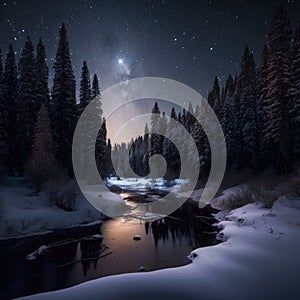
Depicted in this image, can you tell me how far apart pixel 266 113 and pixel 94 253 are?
25846mm

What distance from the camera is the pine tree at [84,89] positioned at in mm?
36812

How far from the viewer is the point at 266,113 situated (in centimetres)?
2867

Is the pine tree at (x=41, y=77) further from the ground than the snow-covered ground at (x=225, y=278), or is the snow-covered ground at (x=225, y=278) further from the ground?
the pine tree at (x=41, y=77)

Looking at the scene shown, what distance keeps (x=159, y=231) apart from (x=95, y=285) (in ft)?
29.6

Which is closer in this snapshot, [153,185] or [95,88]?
[95,88]

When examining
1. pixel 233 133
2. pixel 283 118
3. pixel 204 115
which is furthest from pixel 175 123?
pixel 283 118

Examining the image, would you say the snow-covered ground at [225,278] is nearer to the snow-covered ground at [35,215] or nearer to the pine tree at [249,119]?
the snow-covered ground at [35,215]

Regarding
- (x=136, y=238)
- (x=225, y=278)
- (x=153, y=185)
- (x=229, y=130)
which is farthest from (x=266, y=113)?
(x=153, y=185)

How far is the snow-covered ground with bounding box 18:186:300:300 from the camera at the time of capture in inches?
223

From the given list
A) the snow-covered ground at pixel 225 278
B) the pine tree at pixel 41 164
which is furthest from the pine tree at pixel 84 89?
the snow-covered ground at pixel 225 278

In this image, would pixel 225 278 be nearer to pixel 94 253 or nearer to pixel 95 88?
pixel 94 253

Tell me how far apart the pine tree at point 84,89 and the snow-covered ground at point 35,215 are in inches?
766

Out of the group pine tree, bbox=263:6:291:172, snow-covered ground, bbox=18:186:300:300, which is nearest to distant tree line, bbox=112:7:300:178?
pine tree, bbox=263:6:291:172

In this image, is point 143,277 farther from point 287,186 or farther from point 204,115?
point 204,115
